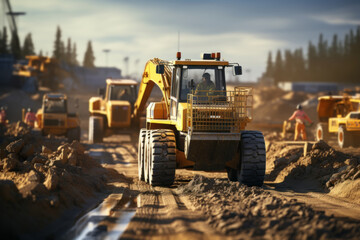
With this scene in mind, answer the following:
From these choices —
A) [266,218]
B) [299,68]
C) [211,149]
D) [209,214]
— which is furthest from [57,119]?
[299,68]

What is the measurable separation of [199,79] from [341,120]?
1280 centimetres

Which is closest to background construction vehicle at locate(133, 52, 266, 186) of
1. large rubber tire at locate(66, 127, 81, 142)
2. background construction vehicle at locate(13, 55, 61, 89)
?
large rubber tire at locate(66, 127, 81, 142)

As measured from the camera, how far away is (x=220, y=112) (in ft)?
40.3

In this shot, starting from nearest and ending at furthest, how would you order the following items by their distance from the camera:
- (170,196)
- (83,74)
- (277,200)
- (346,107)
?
(277,200) → (170,196) → (346,107) → (83,74)

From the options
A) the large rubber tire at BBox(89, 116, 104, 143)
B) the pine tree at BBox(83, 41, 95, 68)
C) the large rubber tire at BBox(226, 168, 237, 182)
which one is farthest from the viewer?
the pine tree at BBox(83, 41, 95, 68)

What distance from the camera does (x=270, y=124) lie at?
110 ft

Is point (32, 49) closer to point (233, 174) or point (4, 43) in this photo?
point (4, 43)

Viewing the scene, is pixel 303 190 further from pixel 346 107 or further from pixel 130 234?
pixel 346 107

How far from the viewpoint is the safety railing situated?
39.8 feet

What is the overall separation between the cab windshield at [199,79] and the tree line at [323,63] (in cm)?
10818

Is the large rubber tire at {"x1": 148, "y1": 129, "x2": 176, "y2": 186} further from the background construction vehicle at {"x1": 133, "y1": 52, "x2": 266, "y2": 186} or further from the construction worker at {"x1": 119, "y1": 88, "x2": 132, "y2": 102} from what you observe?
the construction worker at {"x1": 119, "y1": 88, "x2": 132, "y2": 102}

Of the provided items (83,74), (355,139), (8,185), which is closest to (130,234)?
(8,185)

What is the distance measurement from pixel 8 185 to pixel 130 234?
2.43m

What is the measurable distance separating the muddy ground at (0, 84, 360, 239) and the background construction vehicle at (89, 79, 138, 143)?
8.15 m
